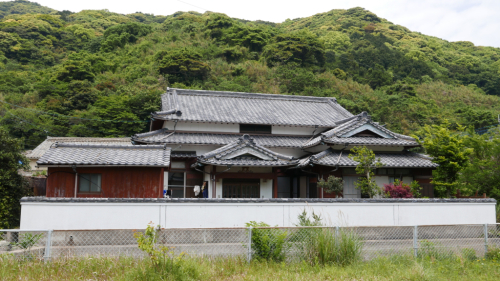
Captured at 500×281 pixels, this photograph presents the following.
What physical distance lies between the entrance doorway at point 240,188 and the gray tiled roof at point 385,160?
308 cm

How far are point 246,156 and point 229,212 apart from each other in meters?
4.95

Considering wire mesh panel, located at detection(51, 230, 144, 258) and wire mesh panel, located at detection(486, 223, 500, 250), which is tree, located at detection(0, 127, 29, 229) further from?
wire mesh panel, located at detection(486, 223, 500, 250)

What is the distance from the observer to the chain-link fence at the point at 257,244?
848 cm

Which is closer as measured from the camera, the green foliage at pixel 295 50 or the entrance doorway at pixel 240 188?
the entrance doorway at pixel 240 188

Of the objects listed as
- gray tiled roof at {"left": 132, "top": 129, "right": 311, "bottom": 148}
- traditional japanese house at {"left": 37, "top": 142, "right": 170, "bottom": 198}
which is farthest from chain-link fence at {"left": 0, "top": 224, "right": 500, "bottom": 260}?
gray tiled roof at {"left": 132, "top": 129, "right": 311, "bottom": 148}

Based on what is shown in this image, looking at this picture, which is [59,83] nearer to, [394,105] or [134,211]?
[134,211]

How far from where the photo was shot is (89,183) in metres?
13.9

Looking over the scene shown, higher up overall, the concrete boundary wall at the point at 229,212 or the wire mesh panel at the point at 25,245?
the concrete boundary wall at the point at 229,212

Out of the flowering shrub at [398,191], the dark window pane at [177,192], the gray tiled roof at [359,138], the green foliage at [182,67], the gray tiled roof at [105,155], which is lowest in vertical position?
the dark window pane at [177,192]

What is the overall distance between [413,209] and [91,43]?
60368 millimetres

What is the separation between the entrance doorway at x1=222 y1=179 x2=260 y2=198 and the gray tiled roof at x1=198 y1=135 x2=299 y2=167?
134 centimetres

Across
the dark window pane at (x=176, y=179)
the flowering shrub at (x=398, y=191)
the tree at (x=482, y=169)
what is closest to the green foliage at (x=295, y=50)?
the dark window pane at (x=176, y=179)

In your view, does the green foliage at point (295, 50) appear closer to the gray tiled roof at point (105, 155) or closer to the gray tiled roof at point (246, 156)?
the gray tiled roof at point (246, 156)

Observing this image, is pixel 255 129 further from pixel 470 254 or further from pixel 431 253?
pixel 470 254
